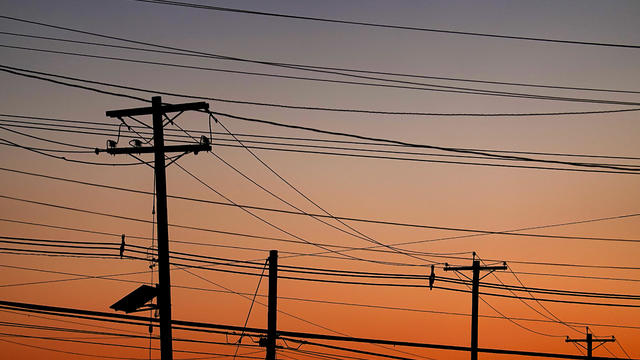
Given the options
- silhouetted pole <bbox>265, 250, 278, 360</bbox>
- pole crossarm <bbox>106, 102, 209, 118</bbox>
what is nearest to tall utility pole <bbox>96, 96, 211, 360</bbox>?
pole crossarm <bbox>106, 102, 209, 118</bbox>

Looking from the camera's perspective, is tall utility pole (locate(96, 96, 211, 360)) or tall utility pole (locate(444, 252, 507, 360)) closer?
tall utility pole (locate(96, 96, 211, 360))

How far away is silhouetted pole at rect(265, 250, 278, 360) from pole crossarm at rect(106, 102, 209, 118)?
9096 millimetres

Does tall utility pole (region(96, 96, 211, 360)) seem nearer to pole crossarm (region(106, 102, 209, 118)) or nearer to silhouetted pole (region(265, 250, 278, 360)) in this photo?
pole crossarm (region(106, 102, 209, 118))

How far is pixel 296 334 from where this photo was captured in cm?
3206

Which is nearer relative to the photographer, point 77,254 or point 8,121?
point 8,121

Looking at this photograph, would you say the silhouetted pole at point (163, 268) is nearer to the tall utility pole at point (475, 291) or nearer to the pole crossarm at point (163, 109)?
the pole crossarm at point (163, 109)

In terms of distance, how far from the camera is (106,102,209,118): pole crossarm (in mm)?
24250

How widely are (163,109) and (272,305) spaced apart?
10.2 metres

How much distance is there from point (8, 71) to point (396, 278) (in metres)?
19.8

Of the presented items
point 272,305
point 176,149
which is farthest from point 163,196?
point 272,305

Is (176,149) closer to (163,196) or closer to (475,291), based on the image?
(163,196)

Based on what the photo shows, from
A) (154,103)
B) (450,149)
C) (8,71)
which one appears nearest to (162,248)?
(154,103)

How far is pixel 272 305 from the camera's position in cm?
3216

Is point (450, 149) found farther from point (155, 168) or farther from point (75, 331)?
point (75, 331)
